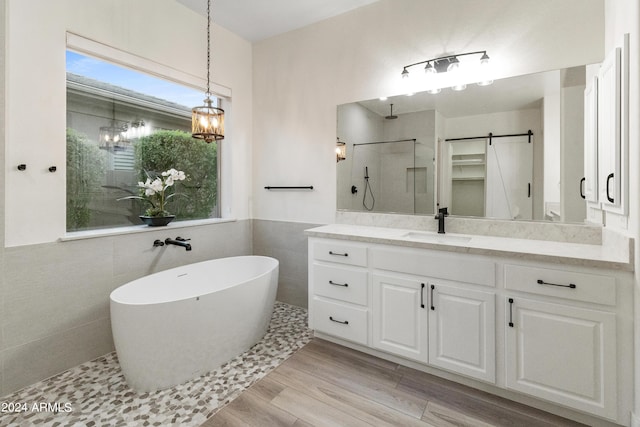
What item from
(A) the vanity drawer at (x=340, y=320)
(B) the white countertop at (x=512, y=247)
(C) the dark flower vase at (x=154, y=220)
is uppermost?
(C) the dark flower vase at (x=154, y=220)

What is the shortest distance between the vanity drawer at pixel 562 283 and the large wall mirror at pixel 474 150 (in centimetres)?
62

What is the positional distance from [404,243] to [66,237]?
234 cm

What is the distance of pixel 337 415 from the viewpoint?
1664 mm

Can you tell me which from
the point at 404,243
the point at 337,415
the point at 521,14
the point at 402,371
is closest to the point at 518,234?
the point at 404,243

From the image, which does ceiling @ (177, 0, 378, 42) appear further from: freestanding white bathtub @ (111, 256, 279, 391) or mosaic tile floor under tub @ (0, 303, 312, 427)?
mosaic tile floor under tub @ (0, 303, 312, 427)

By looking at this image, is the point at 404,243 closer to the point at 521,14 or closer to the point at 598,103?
the point at 598,103

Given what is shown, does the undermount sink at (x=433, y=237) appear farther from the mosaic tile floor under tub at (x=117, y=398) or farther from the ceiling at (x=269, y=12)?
the ceiling at (x=269, y=12)

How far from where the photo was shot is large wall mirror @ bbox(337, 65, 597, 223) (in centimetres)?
199

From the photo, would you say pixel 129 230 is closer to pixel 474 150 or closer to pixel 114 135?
pixel 114 135

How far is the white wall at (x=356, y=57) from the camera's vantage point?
2012 millimetres

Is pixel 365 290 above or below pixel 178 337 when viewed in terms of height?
above

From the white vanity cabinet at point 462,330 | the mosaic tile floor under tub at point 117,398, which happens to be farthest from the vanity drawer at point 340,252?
the mosaic tile floor under tub at point 117,398

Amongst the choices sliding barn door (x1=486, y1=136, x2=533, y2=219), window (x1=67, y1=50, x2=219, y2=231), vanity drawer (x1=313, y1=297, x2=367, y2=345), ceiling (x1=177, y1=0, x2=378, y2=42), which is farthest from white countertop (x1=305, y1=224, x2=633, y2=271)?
ceiling (x1=177, y1=0, x2=378, y2=42)

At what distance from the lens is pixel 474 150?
2.30m
